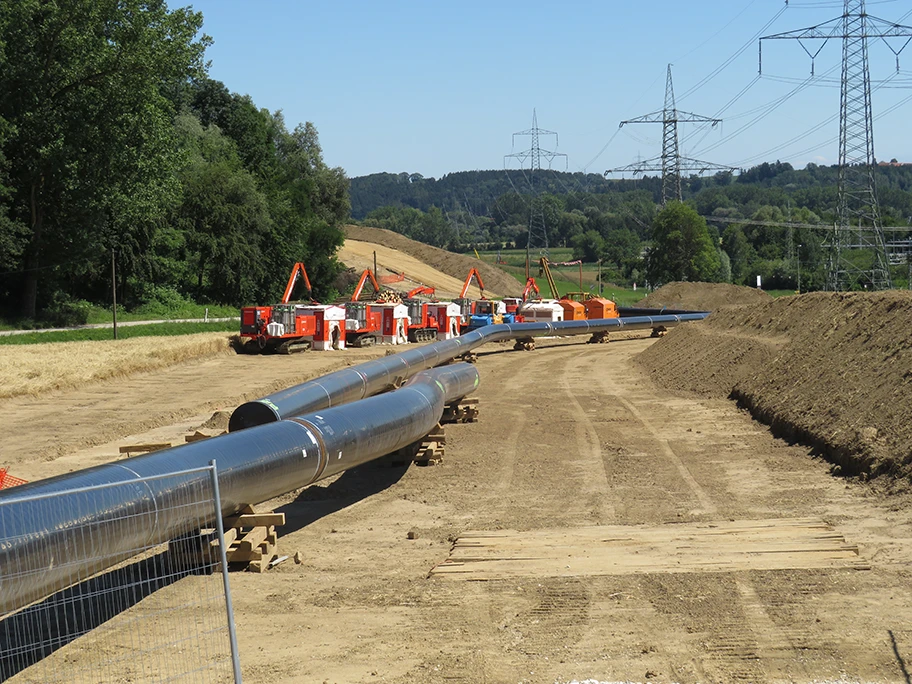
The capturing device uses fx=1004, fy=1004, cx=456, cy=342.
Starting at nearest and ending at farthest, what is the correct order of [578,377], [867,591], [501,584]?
[867,591]
[501,584]
[578,377]

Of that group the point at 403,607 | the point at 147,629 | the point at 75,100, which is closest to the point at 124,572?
the point at 147,629

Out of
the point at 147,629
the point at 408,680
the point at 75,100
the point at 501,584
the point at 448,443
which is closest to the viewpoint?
the point at 408,680

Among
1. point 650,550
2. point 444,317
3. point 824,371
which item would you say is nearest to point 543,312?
point 444,317

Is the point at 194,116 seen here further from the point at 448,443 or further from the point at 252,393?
the point at 448,443

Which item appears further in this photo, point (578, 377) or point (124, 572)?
point (578, 377)

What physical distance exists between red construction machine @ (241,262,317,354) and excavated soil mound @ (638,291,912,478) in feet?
48.4

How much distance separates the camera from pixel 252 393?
28547 millimetres

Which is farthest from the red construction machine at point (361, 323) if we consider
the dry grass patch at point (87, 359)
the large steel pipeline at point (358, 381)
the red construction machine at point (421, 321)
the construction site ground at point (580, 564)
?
the construction site ground at point (580, 564)

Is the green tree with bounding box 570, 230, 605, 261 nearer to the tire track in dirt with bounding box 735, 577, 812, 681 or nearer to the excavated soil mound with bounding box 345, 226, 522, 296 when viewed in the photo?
the excavated soil mound with bounding box 345, 226, 522, 296

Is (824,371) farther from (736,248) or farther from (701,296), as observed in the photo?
(736,248)

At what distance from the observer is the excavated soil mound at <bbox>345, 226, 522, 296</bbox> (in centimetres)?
10950

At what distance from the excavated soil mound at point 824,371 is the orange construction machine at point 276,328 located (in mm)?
14755

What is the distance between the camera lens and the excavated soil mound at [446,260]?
359 ft

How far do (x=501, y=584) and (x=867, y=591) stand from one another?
3517mm
